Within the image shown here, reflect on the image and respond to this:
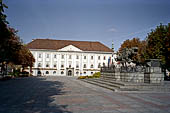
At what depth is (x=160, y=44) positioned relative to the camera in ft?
113

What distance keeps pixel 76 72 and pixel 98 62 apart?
11.0m

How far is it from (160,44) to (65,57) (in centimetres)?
4369

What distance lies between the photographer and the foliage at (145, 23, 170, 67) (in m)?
Answer: 33.6

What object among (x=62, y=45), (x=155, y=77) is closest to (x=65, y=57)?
(x=62, y=45)

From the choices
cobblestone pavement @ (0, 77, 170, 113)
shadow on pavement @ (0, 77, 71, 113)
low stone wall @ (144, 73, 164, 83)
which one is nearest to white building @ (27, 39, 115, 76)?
low stone wall @ (144, 73, 164, 83)

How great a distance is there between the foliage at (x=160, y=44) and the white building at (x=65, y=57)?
3494 centimetres

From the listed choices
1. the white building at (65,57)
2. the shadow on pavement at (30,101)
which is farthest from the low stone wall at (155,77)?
the white building at (65,57)

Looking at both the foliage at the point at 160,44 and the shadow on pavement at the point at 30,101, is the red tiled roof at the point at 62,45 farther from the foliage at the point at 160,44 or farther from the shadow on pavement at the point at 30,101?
the shadow on pavement at the point at 30,101

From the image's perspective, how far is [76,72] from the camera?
71312 millimetres

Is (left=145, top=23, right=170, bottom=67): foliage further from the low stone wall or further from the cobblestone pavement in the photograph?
the cobblestone pavement

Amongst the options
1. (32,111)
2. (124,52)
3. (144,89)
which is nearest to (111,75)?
(124,52)

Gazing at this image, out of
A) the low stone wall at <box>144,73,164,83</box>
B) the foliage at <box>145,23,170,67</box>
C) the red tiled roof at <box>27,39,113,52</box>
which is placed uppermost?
the red tiled roof at <box>27,39,113,52</box>

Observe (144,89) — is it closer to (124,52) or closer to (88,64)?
(124,52)

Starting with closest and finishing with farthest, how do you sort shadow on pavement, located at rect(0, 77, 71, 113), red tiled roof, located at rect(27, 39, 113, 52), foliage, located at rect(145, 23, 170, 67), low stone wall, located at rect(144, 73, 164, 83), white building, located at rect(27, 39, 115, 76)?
1. shadow on pavement, located at rect(0, 77, 71, 113)
2. low stone wall, located at rect(144, 73, 164, 83)
3. foliage, located at rect(145, 23, 170, 67)
4. white building, located at rect(27, 39, 115, 76)
5. red tiled roof, located at rect(27, 39, 113, 52)
